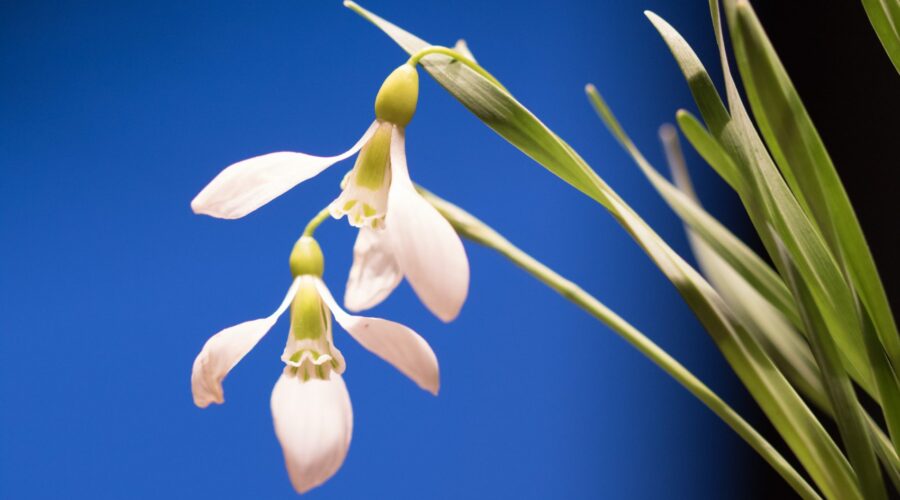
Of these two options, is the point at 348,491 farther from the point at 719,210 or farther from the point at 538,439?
the point at 719,210

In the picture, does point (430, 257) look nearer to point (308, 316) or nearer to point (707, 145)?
point (308, 316)

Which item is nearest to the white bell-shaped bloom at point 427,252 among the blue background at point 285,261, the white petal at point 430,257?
the white petal at point 430,257

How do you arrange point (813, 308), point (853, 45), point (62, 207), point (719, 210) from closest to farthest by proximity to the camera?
1. point (813, 308)
2. point (62, 207)
3. point (853, 45)
4. point (719, 210)

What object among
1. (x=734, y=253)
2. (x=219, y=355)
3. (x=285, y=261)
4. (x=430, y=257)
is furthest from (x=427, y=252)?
(x=285, y=261)

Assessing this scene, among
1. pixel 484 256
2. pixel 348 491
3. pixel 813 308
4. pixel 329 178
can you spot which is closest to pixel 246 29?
pixel 329 178

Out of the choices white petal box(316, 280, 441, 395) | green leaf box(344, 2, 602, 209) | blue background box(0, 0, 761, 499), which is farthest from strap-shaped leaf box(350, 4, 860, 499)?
blue background box(0, 0, 761, 499)

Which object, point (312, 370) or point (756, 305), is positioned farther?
point (756, 305)

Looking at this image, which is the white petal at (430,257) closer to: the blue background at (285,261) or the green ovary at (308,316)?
the green ovary at (308,316)

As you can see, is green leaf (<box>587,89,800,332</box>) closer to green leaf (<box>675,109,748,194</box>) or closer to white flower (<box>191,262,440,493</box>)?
green leaf (<box>675,109,748,194</box>)
